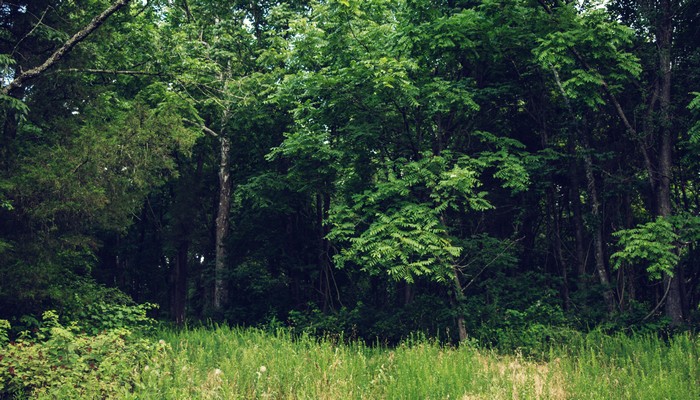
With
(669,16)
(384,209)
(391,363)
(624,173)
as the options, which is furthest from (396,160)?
(669,16)

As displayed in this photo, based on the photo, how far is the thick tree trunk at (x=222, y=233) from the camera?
18.4 m

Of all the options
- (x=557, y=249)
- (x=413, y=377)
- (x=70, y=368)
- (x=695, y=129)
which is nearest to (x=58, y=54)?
(x=70, y=368)

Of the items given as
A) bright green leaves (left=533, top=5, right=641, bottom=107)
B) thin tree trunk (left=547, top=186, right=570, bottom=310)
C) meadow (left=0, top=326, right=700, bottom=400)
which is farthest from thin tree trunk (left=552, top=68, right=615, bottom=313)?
meadow (left=0, top=326, right=700, bottom=400)

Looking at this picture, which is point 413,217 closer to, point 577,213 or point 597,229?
point 597,229

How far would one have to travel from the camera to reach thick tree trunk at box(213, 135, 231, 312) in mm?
18438

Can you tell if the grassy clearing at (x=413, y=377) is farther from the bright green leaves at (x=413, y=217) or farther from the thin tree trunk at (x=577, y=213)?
the thin tree trunk at (x=577, y=213)

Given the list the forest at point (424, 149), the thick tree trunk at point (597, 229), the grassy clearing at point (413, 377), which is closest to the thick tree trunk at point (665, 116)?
the forest at point (424, 149)

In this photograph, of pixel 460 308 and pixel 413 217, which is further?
pixel 460 308

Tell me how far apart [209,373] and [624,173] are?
11.5 m

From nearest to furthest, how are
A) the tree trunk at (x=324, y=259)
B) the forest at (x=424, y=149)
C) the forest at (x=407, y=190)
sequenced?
the forest at (x=407, y=190) < the forest at (x=424, y=149) < the tree trunk at (x=324, y=259)

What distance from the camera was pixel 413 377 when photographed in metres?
6.99

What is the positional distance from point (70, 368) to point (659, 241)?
10.9 meters

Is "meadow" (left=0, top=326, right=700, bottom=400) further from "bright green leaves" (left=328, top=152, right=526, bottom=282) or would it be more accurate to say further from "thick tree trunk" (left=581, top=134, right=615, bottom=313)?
"thick tree trunk" (left=581, top=134, right=615, bottom=313)

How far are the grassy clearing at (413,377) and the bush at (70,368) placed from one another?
31cm
